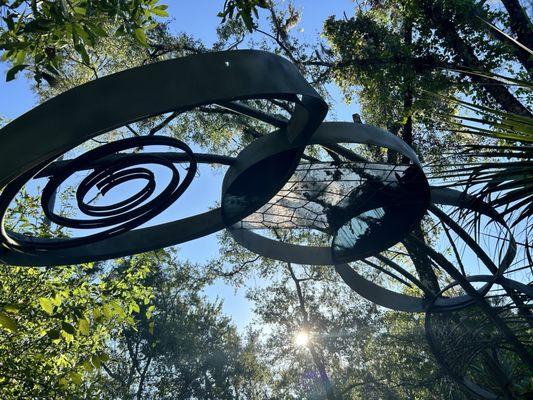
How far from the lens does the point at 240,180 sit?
15.2ft

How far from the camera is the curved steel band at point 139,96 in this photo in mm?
3102

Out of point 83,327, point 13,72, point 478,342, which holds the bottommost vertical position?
point 478,342

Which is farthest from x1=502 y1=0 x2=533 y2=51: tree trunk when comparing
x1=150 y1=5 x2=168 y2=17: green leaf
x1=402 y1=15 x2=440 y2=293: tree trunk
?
x1=150 y1=5 x2=168 y2=17: green leaf

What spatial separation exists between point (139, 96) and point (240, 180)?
5.24 feet

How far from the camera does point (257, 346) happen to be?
3158 centimetres

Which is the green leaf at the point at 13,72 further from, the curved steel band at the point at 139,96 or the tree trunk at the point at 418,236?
the tree trunk at the point at 418,236

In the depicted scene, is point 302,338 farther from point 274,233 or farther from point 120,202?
point 120,202

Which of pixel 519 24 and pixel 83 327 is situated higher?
pixel 519 24

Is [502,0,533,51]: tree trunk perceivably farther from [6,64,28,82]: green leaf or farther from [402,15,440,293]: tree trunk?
[6,64,28,82]: green leaf

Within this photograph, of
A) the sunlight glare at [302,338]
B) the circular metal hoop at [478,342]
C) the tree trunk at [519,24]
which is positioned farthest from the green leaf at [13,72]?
the sunlight glare at [302,338]

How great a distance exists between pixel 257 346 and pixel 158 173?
2818cm

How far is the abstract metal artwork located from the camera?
315 centimetres

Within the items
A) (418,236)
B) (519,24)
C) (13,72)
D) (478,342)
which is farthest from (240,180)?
(418,236)

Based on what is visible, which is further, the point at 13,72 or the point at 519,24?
the point at 519,24
